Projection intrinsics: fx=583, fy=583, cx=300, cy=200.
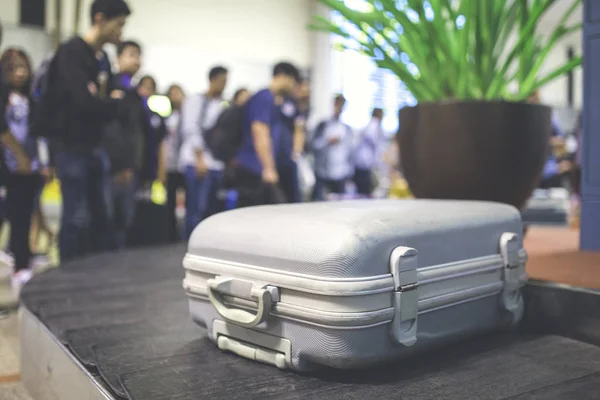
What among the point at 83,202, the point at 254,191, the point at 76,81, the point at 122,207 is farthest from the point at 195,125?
the point at 76,81

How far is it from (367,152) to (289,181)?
2.27 m

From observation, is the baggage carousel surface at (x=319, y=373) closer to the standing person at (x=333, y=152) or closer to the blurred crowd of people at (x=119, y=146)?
the blurred crowd of people at (x=119, y=146)

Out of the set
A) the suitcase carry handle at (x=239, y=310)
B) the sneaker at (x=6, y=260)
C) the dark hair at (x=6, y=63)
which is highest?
the dark hair at (x=6, y=63)

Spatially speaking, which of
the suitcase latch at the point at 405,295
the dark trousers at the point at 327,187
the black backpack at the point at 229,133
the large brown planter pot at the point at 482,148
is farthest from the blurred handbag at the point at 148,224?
the suitcase latch at the point at 405,295

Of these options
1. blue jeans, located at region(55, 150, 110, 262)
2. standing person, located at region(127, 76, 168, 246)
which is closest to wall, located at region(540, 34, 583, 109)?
standing person, located at region(127, 76, 168, 246)

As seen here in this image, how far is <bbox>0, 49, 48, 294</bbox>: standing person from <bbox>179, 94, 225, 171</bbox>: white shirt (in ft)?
3.70

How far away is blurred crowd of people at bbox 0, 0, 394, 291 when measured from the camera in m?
2.06

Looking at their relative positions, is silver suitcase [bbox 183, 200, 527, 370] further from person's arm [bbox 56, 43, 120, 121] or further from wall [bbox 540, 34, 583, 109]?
wall [bbox 540, 34, 583, 109]

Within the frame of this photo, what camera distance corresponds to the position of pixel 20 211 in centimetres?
245

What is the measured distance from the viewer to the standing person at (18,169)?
237cm

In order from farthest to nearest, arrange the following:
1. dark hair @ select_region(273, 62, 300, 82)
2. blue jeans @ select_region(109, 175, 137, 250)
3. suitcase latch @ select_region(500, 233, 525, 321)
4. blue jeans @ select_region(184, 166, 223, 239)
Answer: blue jeans @ select_region(184, 166, 223, 239) < dark hair @ select_region(273, 62, 300, 82) < blue jeans @ select_region(109, 175, 137, 250) < suitcase latch @ select_region(500, 233, 525, 321)

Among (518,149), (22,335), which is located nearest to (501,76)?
(518,149)

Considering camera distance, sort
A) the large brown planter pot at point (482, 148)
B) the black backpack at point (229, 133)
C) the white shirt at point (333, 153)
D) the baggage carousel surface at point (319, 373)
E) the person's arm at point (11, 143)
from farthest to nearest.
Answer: the white shirt at point (333, 153), the black backpack at point (229, 133), the person's arm at point (11, 143), the large brown planter pot at point (482, 148), the baggage carousel surface at point (319, 373)

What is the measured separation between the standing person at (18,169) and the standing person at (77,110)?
0.37m
